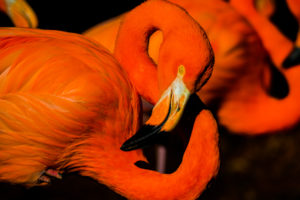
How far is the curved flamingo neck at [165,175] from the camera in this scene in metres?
1.10

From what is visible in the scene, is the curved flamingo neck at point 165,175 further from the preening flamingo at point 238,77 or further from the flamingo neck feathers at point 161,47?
the preening flamingo at point 238,77

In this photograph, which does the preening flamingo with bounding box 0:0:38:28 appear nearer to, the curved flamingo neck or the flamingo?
the flamingo

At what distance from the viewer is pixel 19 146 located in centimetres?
109

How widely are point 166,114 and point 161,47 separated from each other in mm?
189

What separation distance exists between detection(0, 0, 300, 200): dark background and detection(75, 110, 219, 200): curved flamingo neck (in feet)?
2.78

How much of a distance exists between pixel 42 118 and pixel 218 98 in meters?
0.80

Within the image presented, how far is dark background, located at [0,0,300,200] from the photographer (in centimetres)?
212

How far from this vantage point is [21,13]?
1.51 m

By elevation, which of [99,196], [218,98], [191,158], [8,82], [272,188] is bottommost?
[272,188]

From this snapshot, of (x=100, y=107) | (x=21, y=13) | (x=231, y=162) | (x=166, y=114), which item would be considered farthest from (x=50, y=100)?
(x=231, y=162)

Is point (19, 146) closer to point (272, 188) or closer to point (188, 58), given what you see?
point (188, 58)

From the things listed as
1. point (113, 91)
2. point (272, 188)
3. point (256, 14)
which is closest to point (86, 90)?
point (113, 91)

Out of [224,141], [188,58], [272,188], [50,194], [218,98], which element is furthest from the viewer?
[224,141]

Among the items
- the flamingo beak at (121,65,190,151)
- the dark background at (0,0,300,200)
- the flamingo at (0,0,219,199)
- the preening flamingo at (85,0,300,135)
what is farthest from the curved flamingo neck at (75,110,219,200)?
the dark background at (0,0,300,200)
